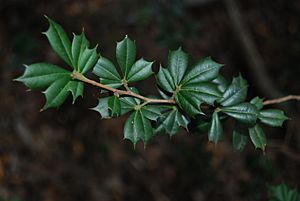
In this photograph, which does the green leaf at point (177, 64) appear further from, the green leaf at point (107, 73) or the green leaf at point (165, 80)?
the green leaf at point (107, 73)

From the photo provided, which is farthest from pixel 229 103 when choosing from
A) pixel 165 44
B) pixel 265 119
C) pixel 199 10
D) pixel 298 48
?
pixel 199 10

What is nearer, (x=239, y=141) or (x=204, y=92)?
(x=204, y=92)

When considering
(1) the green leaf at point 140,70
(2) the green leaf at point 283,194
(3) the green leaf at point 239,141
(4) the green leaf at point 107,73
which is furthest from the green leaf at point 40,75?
(2) the green leaf at point 283,194

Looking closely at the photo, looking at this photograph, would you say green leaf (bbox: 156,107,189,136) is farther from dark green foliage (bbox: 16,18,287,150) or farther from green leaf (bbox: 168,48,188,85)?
green leaf (bbox: 168,48,188,85)

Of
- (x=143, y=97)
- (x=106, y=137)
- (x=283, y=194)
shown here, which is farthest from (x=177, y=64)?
(x=106, y=137)

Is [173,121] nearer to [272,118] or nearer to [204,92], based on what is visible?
[204,92]

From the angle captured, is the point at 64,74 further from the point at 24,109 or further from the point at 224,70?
the point at 224,70

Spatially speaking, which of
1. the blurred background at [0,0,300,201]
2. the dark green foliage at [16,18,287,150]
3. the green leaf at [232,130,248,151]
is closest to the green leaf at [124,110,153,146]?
the dark green foliage at [16,18,287,150]

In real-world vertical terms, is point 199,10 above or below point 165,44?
above
